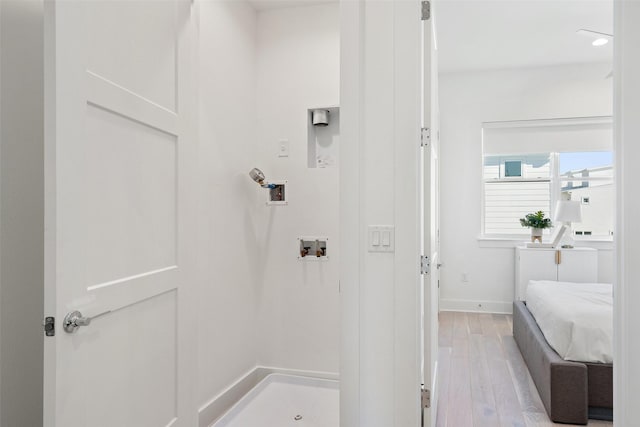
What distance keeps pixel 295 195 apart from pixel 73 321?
6.47 ft

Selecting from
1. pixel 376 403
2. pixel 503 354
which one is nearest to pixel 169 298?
pixel 376 403

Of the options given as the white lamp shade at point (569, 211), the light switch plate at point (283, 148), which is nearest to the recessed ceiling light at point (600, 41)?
the white lamp shade at point (569, 211)

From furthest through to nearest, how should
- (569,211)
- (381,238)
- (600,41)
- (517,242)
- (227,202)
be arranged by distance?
1. (517,242)
2. (569,211)
3. (600,41)
4. (227,202)
5. (381,238)

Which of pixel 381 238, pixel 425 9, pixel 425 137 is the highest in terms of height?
pixel 425 9

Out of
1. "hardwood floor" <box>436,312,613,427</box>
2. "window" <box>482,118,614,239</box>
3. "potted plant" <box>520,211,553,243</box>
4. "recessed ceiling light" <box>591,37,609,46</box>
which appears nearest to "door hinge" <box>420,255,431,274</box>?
"hardwood floor" <box>436,312,613,427</box>

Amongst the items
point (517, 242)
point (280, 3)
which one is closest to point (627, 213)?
point (280, 3)

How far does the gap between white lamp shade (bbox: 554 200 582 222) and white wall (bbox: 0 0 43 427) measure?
490 centimetres

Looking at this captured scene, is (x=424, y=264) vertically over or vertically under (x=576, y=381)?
over

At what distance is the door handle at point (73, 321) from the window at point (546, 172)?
15.9 feet

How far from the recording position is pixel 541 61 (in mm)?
4754

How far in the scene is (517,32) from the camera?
3.96m

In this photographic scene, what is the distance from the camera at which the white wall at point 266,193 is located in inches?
107

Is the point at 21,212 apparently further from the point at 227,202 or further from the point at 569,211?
the point at 569,211

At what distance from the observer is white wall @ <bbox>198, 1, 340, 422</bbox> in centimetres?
273
